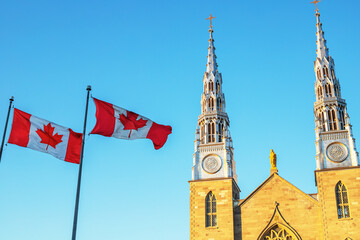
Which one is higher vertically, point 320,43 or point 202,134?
point 320,43

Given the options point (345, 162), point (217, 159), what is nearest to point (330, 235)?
point (345, 162)

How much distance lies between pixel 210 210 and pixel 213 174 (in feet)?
11.2

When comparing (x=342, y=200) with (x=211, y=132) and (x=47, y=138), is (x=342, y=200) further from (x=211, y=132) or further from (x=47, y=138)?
(x=47, y=138)

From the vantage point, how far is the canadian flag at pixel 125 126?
23641mm

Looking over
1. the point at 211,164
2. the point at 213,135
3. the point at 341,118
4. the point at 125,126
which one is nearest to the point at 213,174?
the point at 211,164

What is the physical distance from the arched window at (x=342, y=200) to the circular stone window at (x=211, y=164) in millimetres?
10658

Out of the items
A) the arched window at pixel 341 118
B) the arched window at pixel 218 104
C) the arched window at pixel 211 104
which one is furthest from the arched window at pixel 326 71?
the arched window at pixel 211 104

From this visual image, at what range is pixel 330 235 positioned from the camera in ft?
123

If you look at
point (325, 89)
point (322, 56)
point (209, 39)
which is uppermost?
point (209, 39)

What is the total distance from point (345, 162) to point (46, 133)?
88.5 ft

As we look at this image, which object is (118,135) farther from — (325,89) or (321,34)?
(321,34)

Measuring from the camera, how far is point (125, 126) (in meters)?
24.3

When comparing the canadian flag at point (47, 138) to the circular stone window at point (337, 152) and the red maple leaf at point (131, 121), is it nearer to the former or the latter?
the red maple leaf at point (131, 121)

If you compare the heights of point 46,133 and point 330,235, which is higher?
point 46,133
